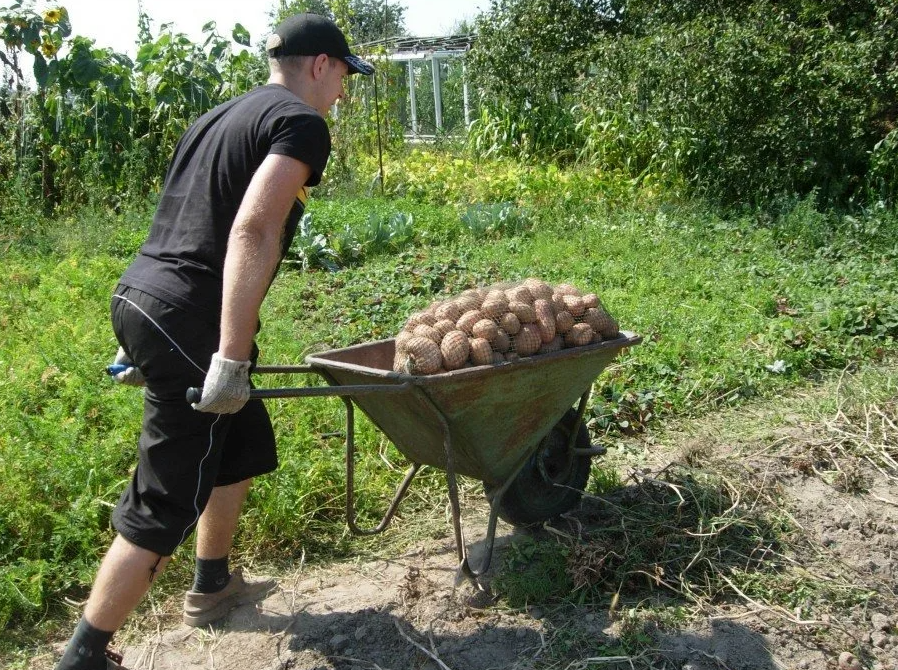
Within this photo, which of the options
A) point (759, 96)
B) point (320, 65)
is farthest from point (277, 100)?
point (759, 96)

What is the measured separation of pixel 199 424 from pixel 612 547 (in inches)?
66.2

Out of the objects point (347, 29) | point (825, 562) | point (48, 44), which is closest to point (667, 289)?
point (825, 562)

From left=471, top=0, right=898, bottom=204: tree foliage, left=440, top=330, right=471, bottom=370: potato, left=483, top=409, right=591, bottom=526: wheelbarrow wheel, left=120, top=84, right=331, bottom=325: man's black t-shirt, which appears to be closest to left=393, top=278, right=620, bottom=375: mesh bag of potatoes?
left=440, top=330, right=471, bottom=370: potato

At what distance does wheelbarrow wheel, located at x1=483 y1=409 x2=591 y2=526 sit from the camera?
3850 mm

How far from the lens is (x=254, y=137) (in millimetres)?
2783

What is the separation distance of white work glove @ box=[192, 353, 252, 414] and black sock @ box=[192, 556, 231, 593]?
39.5 inches

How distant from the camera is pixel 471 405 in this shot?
3.25 m

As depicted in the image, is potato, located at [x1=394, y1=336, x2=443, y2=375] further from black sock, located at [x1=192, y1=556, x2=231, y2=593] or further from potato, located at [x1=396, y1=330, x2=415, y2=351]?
black sock, located at [x1=192, y1=556, x2=231, y2=593]

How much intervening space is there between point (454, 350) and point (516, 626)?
1.05 meters

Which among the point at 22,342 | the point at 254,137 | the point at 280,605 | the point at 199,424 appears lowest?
the point at 280,605

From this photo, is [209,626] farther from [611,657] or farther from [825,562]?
[825,562]

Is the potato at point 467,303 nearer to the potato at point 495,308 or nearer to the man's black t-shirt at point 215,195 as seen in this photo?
the potato at point 495,308

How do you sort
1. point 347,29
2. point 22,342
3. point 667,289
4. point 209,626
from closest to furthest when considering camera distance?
point 209,626 → point 22,342 → point 667,289 → point 347,29

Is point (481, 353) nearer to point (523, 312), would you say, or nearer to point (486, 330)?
point (486, 330)
